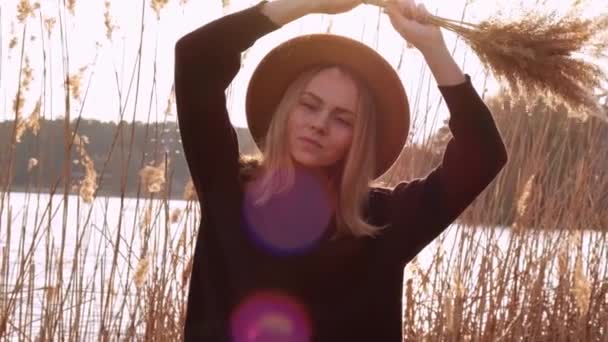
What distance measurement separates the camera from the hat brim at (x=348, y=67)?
2.19 m

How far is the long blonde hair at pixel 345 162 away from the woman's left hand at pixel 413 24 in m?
0.20

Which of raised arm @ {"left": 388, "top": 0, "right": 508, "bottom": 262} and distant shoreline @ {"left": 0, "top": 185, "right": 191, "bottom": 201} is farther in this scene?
distant shoreline @ {"left": 0, "top": 185, "right": 191, "bottom": 201}

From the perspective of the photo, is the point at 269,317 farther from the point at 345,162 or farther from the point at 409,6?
the point at 409,6

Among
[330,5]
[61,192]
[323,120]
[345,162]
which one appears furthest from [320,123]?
[61,192]

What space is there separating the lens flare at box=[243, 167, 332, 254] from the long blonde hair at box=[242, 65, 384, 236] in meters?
0.03

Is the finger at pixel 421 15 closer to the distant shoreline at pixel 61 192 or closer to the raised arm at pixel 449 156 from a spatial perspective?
the raised arm at pixel 449 156

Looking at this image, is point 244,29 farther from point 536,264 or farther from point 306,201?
point 536,264

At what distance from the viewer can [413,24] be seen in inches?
79.7

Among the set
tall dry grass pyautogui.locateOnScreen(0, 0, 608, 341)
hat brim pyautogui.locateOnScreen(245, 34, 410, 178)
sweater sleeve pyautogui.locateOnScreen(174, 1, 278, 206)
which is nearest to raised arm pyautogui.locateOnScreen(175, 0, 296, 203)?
sweater sleeve pyautogui.locateOnScreen(174, 1, 278, 206)

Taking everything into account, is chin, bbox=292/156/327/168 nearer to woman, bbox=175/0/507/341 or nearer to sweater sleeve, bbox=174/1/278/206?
woman, bbox=175/0/507/341

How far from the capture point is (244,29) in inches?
83.8

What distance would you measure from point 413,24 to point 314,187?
1.41 ft

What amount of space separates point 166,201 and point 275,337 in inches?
39.6

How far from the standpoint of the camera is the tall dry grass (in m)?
2.93
